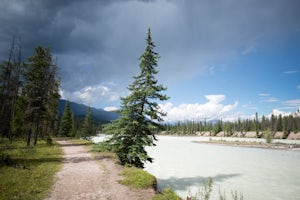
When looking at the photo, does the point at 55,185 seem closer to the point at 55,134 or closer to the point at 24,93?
the point at 24,93

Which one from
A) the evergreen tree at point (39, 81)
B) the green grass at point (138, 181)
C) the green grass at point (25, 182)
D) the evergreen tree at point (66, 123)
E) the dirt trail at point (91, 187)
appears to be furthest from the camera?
the evergreen tree at point (66, 123)

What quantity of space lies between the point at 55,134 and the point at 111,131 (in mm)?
66355

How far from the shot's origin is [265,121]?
136 meters

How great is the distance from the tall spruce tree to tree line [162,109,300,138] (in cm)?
8555

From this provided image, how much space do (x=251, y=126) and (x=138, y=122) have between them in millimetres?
152651

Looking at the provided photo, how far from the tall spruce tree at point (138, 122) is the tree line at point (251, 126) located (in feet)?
281

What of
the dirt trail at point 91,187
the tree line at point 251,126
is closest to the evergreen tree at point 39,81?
the dirt trail at point 91,187

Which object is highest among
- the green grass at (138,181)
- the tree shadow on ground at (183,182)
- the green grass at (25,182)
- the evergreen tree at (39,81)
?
the evergreen tree at (39,81)

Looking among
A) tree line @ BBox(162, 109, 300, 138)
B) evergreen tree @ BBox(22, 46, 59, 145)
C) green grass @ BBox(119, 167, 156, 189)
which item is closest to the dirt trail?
green grass @ BBox(119, 167, 156, 189)

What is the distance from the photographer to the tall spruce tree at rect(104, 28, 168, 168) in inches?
541

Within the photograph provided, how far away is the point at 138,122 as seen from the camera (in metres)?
13.8

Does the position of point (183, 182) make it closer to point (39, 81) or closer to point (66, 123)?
point (39, 81)

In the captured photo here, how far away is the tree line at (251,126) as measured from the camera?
391 feet

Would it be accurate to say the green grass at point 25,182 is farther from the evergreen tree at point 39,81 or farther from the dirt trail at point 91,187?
the evergreen tree at point 39,81
